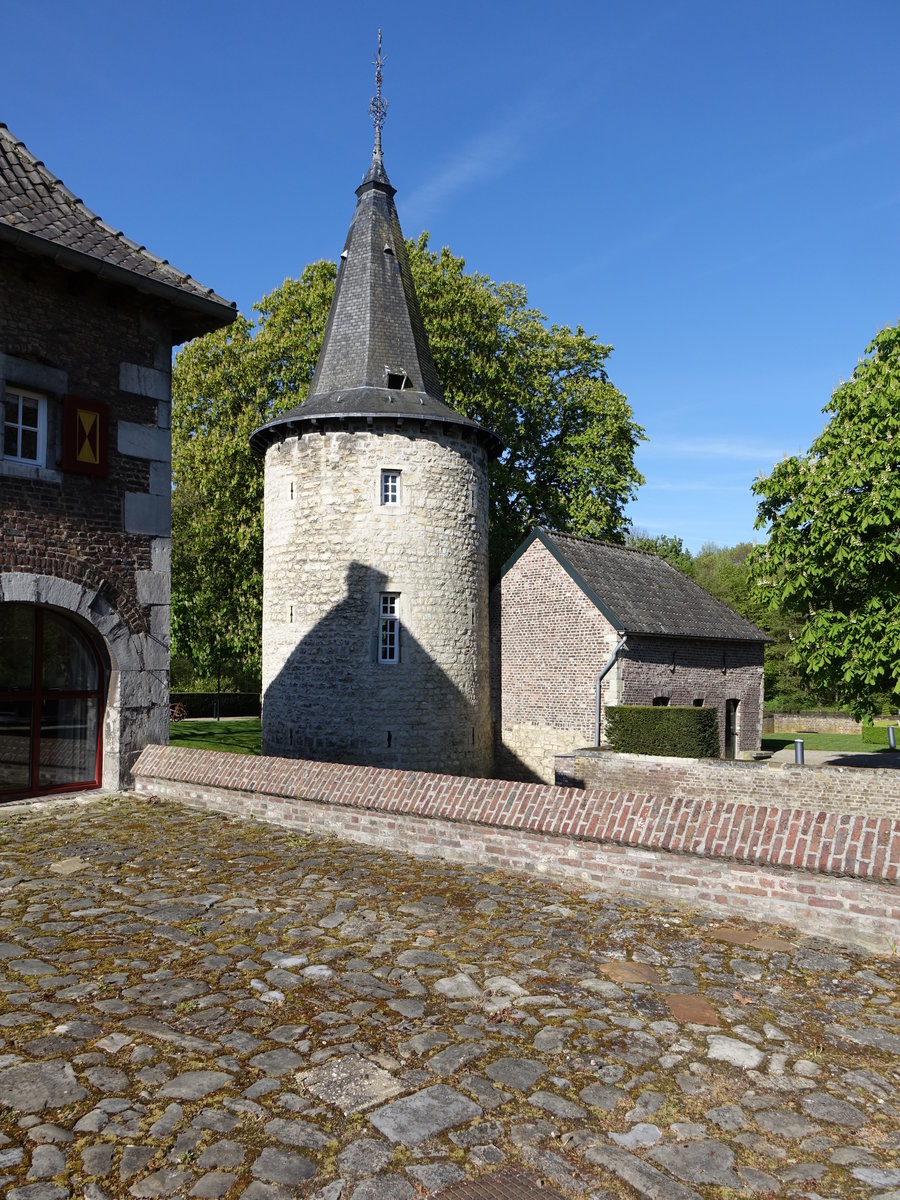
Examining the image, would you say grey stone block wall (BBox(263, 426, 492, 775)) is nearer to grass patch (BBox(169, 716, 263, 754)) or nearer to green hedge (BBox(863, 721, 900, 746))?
grass patch (BBox(169, 716, 263, 754))

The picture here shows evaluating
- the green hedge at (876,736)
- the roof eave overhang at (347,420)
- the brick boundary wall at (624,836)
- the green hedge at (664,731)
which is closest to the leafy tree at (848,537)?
the green hedge at (664,731)

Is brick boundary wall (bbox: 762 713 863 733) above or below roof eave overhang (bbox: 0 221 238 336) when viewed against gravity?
below

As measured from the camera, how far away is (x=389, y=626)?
61.6ft

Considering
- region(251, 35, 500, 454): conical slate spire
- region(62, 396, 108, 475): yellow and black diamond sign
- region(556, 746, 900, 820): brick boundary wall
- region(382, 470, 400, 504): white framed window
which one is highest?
region(251, 35, 500, 454): conical slate spire

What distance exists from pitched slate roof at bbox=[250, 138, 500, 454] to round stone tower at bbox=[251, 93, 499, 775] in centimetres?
5

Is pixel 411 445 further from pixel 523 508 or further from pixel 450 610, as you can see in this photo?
pixel 523 508

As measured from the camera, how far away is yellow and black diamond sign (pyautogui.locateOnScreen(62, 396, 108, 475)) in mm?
10203

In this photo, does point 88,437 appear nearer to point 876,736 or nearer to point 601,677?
point 601,677

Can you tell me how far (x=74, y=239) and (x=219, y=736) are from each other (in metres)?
19.0

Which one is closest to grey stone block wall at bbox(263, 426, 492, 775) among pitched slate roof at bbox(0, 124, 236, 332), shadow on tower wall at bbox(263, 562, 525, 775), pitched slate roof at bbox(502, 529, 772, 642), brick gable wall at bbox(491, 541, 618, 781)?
shadow on tower wall at bbox(263, 562, 525, 775)

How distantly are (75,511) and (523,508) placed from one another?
60.7 feet

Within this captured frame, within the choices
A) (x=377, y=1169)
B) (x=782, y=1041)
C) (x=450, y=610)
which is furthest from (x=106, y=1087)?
(x=450, y=610)

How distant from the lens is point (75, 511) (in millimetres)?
10359

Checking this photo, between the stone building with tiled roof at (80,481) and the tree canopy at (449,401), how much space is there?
13195mm
